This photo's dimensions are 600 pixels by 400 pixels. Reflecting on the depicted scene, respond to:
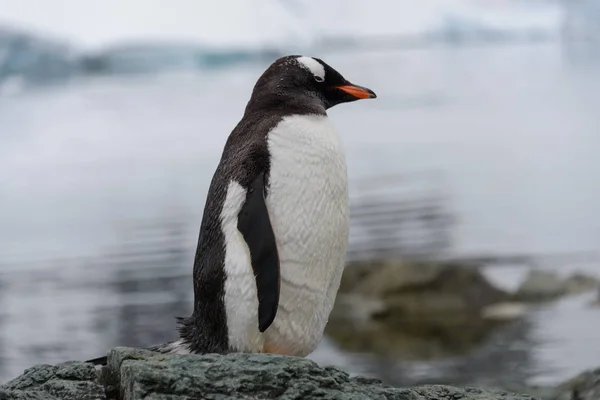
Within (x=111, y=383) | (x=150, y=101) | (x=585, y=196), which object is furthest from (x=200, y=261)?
(x=150, y=101)

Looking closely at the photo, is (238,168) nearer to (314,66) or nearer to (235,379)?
(314,66)

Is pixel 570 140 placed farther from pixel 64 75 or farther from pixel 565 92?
pixel 64 75

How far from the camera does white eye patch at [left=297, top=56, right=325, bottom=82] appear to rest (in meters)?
2.22

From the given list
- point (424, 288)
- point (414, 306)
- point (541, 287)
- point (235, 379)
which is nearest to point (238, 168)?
point (235, 379)

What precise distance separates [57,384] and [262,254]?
45cm

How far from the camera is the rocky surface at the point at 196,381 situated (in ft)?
5.49

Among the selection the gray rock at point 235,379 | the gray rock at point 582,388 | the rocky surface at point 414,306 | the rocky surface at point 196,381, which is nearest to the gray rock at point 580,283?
the rocky surface at point 414,306

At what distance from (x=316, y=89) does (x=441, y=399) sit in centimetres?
73

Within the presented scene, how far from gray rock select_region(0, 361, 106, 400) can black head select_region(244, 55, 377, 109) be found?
27.4 inches

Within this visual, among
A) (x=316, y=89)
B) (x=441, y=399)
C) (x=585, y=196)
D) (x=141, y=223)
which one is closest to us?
(x=441, y=399)

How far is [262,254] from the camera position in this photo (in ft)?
6.47

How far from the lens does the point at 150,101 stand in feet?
31.7

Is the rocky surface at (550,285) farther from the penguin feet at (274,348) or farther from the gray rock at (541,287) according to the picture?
the penguin feet at (274,348)

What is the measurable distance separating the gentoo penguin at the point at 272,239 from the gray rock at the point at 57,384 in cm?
9
